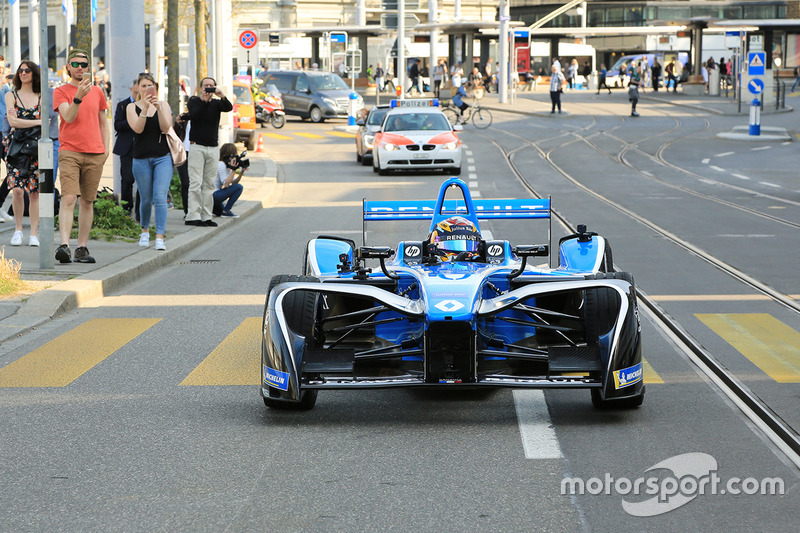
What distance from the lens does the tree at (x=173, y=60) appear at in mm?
21125

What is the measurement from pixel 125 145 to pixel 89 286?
15.4ft

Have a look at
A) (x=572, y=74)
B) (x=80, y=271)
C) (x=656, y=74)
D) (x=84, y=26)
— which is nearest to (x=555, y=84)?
(x=656, y=74)

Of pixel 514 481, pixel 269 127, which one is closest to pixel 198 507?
pixel 514 481

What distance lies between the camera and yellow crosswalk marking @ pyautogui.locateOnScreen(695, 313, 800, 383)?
7910 millimetres

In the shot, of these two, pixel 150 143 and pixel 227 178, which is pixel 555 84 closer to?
pixel 227 178

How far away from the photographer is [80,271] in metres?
12.0

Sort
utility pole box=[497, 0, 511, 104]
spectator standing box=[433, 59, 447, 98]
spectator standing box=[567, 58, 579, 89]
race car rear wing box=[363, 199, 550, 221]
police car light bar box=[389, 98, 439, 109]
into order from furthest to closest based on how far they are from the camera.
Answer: spectator standing box=[567, 58, 579, 89] → spectator standing box=[433, 59, 447, 98] → utility pole box=[497, 0, 511, 104] → police car light bar box=[389, 98, 439, 109] → race car rear wing box=[363, 199, 550, 221]

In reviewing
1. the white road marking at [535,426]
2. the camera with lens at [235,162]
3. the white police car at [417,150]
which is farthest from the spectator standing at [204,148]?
the white road marking at [535,426]

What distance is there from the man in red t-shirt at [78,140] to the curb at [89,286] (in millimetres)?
654

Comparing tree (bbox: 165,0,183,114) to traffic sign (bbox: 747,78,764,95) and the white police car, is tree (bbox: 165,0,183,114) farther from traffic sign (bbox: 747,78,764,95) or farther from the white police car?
traffic sign (bbox: 747,78,764,95)

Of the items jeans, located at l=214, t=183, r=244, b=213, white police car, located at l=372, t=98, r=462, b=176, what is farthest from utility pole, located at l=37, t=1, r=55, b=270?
white police car, located at l=372, t=98, r=462, b=176

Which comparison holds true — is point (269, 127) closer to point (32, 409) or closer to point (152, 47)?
point (152, 47)

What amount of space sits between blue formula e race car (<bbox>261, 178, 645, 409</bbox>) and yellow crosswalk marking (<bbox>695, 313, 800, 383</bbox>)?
147 centimetres

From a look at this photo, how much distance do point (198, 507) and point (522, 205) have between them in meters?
4.89
